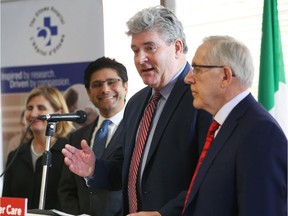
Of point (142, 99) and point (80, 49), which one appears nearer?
point (142, 99)

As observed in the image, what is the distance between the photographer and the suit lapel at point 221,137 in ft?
6.65

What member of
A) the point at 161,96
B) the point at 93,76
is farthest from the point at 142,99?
the point at 93,76

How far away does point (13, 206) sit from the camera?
2.13 meters

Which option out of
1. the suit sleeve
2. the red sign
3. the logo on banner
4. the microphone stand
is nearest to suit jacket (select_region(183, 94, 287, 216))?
the red sign

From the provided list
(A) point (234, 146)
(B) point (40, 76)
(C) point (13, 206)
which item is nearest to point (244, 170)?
(A) point (234, 146)

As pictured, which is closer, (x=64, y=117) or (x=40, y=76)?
(x=64, y=117)

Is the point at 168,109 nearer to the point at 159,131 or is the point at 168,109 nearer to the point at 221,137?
the point at 159,131

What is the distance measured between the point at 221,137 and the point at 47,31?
2.81 meters

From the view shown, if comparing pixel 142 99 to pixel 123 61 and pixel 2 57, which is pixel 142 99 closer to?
pixel 123 61

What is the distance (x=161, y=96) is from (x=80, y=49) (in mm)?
1820

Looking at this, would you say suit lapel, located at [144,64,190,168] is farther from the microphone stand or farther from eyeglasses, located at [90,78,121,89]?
eyeglasses, located at [90,78,121,89]

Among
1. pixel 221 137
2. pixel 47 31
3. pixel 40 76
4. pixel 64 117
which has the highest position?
pixel 47 31

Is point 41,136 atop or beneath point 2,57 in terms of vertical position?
beneath

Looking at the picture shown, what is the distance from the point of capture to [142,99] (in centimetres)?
283
